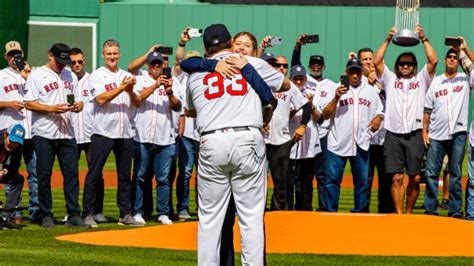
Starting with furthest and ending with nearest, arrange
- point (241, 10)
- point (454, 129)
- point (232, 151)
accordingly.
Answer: point (241, 10), point (454, 129), point (232, 151)

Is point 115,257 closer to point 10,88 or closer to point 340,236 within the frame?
point 340,236

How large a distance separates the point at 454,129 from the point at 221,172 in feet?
23.7

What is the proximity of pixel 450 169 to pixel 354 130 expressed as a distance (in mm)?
1282

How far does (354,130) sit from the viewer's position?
53.5ft

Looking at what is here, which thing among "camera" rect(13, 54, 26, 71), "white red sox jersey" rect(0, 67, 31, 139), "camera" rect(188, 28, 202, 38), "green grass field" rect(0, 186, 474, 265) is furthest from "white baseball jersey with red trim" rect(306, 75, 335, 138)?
"green grass field" rect(0, 186, 474, 265)

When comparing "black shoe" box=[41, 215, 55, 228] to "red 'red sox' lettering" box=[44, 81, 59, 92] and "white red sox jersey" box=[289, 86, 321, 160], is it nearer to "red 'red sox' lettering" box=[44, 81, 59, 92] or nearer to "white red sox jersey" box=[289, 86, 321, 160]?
"red 'red sox' lettering" box=[44, 81, 59, 92]

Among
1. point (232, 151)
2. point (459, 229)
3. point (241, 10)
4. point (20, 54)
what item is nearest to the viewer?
point (232, 151)

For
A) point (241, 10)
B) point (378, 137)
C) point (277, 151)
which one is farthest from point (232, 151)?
point (241, 10)

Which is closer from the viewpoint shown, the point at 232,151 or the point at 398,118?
the point at 232,151

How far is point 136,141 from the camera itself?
15680 mm

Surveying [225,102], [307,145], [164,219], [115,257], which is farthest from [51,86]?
[225,102]

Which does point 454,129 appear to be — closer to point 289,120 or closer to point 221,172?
point 289,120

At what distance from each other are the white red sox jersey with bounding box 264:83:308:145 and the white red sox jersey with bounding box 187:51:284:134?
605cm

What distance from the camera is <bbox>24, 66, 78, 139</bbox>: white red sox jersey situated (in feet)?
47.6
